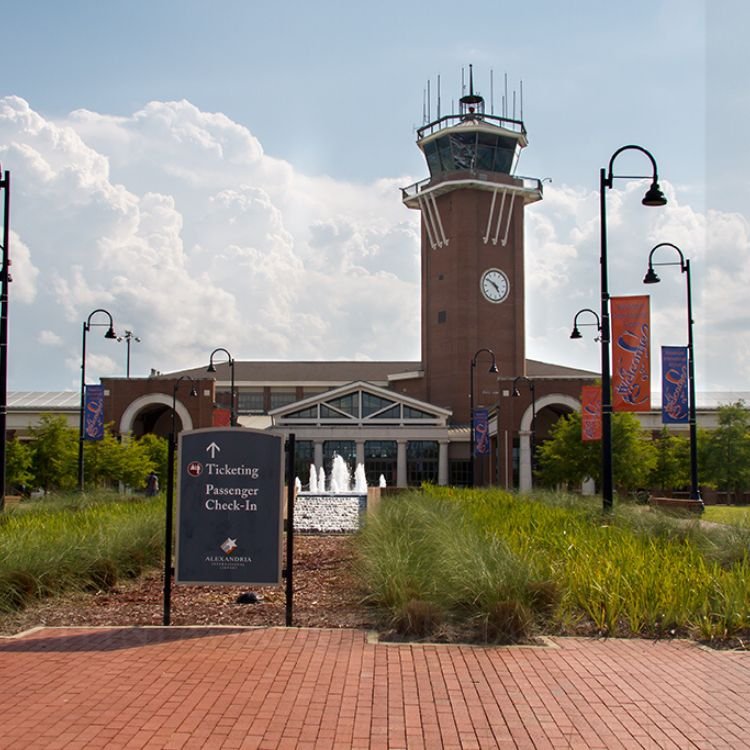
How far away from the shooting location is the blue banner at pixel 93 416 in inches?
1474

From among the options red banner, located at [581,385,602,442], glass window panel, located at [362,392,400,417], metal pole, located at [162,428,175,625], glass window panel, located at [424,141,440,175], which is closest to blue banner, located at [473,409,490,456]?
red banner, located at [581,385,602,442]

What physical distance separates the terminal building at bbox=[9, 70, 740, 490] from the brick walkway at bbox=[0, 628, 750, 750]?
61.7 m

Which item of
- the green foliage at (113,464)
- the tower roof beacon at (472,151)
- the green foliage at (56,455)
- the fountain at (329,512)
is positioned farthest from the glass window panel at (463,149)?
the fountain at (329,512)

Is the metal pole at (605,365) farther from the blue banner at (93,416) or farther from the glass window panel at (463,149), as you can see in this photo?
the glass window panel at (463,149)

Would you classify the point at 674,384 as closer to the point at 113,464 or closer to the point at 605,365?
the point at 605,365

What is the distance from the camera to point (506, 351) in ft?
245

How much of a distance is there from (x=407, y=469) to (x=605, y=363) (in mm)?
55405

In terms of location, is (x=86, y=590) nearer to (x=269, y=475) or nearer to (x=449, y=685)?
(x=269, y=475)

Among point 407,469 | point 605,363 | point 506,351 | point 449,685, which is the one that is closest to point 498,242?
point 506,351

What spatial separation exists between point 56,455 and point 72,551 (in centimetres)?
4152

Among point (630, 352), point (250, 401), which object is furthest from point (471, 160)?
point (630, 352)

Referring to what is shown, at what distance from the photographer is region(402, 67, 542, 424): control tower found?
2879 inches

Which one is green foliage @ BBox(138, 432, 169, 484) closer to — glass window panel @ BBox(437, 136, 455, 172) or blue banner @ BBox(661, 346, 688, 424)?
glass window panel @ BBox(437, 136, 455, 172)

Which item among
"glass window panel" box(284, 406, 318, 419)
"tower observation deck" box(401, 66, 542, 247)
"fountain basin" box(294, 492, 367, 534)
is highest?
"tower observation deck" box(401, 66, 542, 247)
